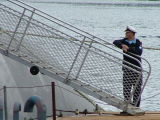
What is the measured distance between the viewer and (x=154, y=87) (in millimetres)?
28141

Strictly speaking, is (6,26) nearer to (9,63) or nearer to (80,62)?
(9,63)

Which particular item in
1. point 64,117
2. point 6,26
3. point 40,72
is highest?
point 6,26

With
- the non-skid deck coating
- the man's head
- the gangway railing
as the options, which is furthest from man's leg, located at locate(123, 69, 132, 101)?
the man's head

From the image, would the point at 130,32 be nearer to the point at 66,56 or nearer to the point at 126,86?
the point at 126,86

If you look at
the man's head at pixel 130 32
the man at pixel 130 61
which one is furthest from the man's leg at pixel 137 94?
the man's head at pixel 130 32

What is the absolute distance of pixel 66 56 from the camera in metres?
13.7

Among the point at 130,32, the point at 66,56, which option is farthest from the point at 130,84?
the point at 66,56

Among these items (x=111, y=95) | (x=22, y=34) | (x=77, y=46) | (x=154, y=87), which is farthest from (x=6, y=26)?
(x=154, y=87)

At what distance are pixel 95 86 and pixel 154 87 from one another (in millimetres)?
14921

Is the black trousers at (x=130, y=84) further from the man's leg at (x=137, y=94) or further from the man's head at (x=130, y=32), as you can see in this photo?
the man's head at (x=130, y=32)

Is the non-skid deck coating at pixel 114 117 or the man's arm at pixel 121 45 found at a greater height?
the man's arm at pixel 121 45

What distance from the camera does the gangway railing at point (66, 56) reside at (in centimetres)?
1306

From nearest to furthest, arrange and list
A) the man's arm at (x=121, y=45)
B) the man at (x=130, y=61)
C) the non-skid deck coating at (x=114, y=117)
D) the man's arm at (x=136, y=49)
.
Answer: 1. the non-skid deck coating at (x=114, y=117)
2. the man at (x=130, y=61)
3. the man's arm at (x=121, y=45)
4. the man's arm at (x=136, y=49)

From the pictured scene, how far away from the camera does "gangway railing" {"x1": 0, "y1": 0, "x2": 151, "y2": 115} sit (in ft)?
42.9
